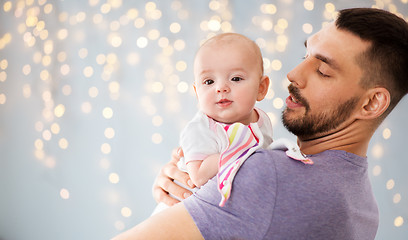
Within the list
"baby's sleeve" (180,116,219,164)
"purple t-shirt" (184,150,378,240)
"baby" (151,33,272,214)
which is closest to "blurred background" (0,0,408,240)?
"baby" (151,33,272,214)

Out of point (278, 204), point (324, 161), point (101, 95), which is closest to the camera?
point (278, 204)

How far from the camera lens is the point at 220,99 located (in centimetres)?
117

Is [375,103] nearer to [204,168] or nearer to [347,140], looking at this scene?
[347,140]

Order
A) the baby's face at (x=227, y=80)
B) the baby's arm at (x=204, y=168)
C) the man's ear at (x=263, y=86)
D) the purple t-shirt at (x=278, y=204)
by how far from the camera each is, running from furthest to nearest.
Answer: the man's ear at (x=263, y=86)
the baby's face at (x=227, y=80)
the baby's arm at (x=204, y=168)
the purple t-shirt at (x=278, y=204)

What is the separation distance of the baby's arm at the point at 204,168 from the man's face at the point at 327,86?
0.27m

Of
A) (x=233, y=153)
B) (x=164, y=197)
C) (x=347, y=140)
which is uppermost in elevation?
(x=233, y=153)

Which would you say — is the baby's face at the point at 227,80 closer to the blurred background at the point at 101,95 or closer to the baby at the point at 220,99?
the baby at the point at 220,99

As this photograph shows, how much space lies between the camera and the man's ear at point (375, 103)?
3.59 feet

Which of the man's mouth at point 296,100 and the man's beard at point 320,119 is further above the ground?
the man's mouth at point 296,100

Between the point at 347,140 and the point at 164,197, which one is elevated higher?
the point at 347,140

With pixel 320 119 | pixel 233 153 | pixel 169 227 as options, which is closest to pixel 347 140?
pixel 320 119

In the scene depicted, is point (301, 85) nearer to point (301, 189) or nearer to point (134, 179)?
point (301, 189)

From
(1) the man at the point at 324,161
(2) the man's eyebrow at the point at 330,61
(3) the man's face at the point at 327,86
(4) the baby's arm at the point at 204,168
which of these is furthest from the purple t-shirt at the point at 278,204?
(2) the man's eyebrow at the point at 330,61

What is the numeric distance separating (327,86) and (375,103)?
0.48 feet
